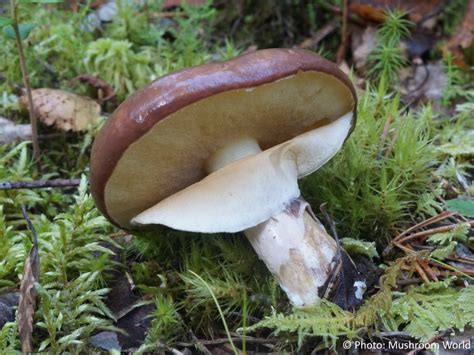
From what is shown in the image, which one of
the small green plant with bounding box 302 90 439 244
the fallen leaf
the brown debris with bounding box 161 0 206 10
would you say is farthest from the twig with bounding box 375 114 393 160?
the brown debris with bounding box 161 0 206 10

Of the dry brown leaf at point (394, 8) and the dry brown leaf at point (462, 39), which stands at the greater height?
the dry brown leaf at point (394, 8)

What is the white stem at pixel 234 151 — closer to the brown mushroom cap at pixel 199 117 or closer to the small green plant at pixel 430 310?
the brown mushroom cap at pixel 199 117

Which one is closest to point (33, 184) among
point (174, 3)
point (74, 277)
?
point (74, 277)

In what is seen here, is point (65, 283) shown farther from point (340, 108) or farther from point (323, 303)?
point (340, 108)

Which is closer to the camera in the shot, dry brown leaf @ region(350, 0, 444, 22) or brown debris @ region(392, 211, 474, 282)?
brown debris @ region(392, 211, 474, 282)

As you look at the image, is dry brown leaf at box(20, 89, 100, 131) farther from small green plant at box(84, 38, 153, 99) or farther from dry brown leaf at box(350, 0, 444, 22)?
dry brown leaf at box(350, 0, 444, 22)

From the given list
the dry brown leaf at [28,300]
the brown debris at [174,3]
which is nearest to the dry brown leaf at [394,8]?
the brown debris at [174,3]
